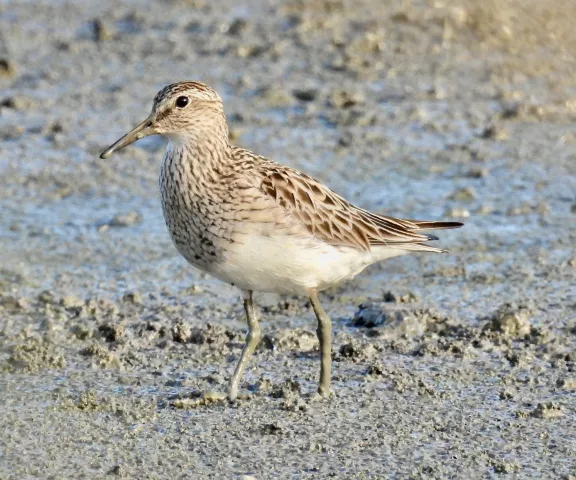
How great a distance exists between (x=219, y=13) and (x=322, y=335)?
8822mm

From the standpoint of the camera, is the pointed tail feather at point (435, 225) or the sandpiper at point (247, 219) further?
the pointed tail feather at point (435, 225)

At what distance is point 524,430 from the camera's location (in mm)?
6426

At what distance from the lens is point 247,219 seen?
6.59 metres

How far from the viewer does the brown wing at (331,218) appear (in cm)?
684

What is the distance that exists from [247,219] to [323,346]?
2.91 ft

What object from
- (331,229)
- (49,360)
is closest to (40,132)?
(49,360)

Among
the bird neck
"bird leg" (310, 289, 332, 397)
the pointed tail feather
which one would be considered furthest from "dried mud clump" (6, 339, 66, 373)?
the pointed tail feather

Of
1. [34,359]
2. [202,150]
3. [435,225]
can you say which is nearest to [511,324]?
[435,225]

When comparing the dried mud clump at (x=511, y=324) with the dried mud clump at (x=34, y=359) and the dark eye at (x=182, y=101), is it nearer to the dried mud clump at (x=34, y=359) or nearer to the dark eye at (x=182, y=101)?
the dark eye at (x=182, y=101)

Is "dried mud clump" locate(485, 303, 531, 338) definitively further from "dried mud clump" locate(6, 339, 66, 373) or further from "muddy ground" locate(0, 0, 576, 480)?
"dried mud clump" locate(6, 339, 66, 373)

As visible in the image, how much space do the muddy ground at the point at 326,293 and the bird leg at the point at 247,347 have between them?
0.11 m

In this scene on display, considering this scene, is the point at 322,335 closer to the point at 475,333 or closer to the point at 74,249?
the point at 475,333

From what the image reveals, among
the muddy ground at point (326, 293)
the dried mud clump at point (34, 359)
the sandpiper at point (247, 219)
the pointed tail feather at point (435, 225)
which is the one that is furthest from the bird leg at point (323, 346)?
the dried mud clump at point (34, 359)

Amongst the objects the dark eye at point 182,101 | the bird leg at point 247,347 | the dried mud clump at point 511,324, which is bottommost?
the bird leg at point 247,347
